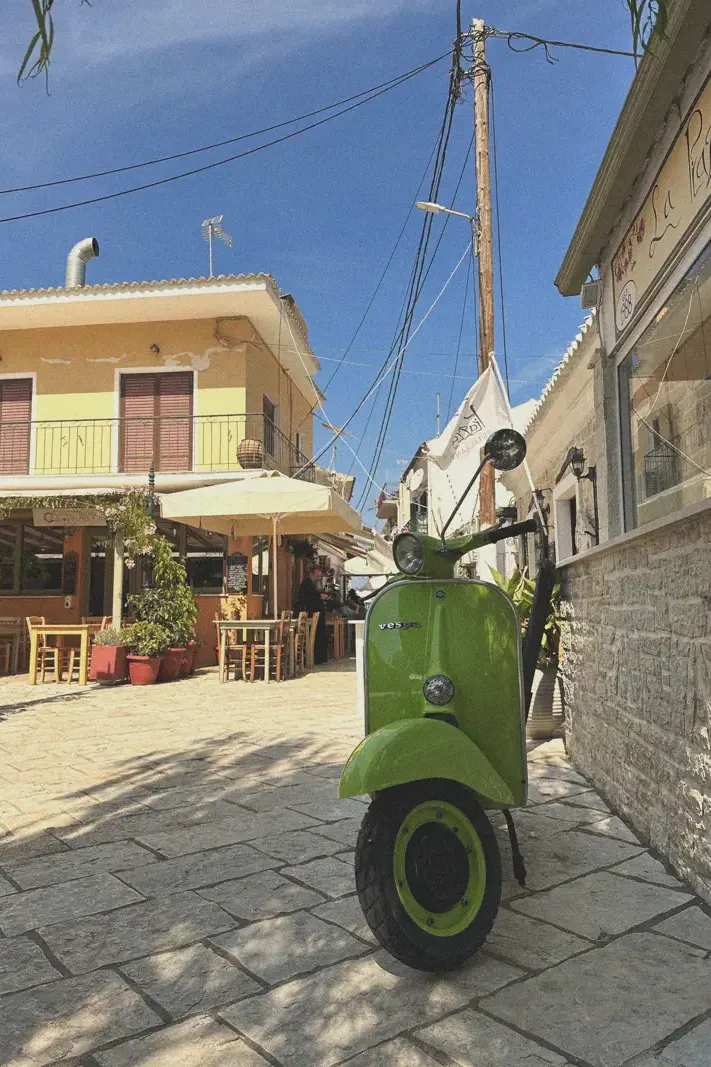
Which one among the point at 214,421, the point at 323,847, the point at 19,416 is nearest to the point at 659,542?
the point at 323,847

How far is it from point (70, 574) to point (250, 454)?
395 cm

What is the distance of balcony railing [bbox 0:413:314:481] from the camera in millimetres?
13641

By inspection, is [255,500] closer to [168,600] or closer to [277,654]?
[168,600]

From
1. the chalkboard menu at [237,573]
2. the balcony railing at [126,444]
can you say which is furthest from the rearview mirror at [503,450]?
the balcony railing at [126,444]

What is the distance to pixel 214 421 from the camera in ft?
45.0

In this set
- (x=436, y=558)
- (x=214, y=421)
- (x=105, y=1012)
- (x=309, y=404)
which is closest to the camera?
(x=105, y=1012)

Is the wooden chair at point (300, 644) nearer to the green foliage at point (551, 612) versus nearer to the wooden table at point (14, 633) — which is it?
the wooden table at point (14, 633)

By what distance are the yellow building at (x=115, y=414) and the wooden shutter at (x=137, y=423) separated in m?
0.02

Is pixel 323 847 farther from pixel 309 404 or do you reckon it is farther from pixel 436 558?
pixel 309 404

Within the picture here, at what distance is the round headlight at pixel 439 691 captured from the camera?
8.51 feet

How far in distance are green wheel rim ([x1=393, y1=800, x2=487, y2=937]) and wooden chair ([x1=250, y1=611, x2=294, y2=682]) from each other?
306 inches

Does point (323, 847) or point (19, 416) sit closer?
point (323, 847)

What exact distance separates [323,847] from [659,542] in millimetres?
1925

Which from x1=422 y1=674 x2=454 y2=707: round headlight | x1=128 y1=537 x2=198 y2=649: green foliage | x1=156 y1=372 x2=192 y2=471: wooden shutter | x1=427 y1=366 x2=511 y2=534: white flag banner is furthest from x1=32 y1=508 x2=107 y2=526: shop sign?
x1=422 y1=674 x2=454 y2=707: round headlight
